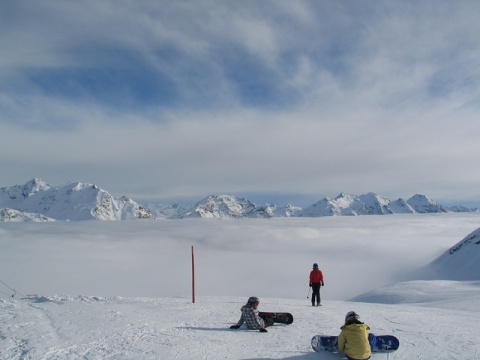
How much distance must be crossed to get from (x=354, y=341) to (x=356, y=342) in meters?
0.04

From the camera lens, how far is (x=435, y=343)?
346 inches

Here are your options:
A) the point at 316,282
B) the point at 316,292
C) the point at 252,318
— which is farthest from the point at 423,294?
the point at 252,318

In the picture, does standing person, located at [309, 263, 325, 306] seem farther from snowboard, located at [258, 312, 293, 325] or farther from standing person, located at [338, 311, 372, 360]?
standing person, located at [338, 311, 372, 360]

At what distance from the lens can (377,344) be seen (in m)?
7.83

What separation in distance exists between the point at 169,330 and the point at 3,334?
3.68 meters

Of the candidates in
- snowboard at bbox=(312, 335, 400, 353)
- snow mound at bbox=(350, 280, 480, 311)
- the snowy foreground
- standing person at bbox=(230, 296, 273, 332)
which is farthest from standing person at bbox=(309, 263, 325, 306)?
snowboard at bbox=(312, 335, 400, 353)

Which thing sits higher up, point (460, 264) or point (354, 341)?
point (354, 341)

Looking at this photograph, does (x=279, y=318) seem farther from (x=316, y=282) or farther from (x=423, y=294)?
(x=423, y=294)

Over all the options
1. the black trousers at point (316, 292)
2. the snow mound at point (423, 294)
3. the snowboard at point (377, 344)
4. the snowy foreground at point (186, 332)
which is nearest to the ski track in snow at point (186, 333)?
the snowy foreground at point (186, 332)

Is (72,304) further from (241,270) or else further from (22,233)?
(22,233)

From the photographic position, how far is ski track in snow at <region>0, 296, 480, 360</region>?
7.81 m

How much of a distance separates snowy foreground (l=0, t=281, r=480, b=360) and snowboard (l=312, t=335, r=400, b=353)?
125 mm

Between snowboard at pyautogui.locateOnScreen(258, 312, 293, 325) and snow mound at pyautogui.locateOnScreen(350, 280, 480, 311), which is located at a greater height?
snowboard at pyautogui.locateOnScreen(258, 312, 293, 325)

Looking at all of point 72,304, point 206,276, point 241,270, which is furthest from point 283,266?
point 72,304
